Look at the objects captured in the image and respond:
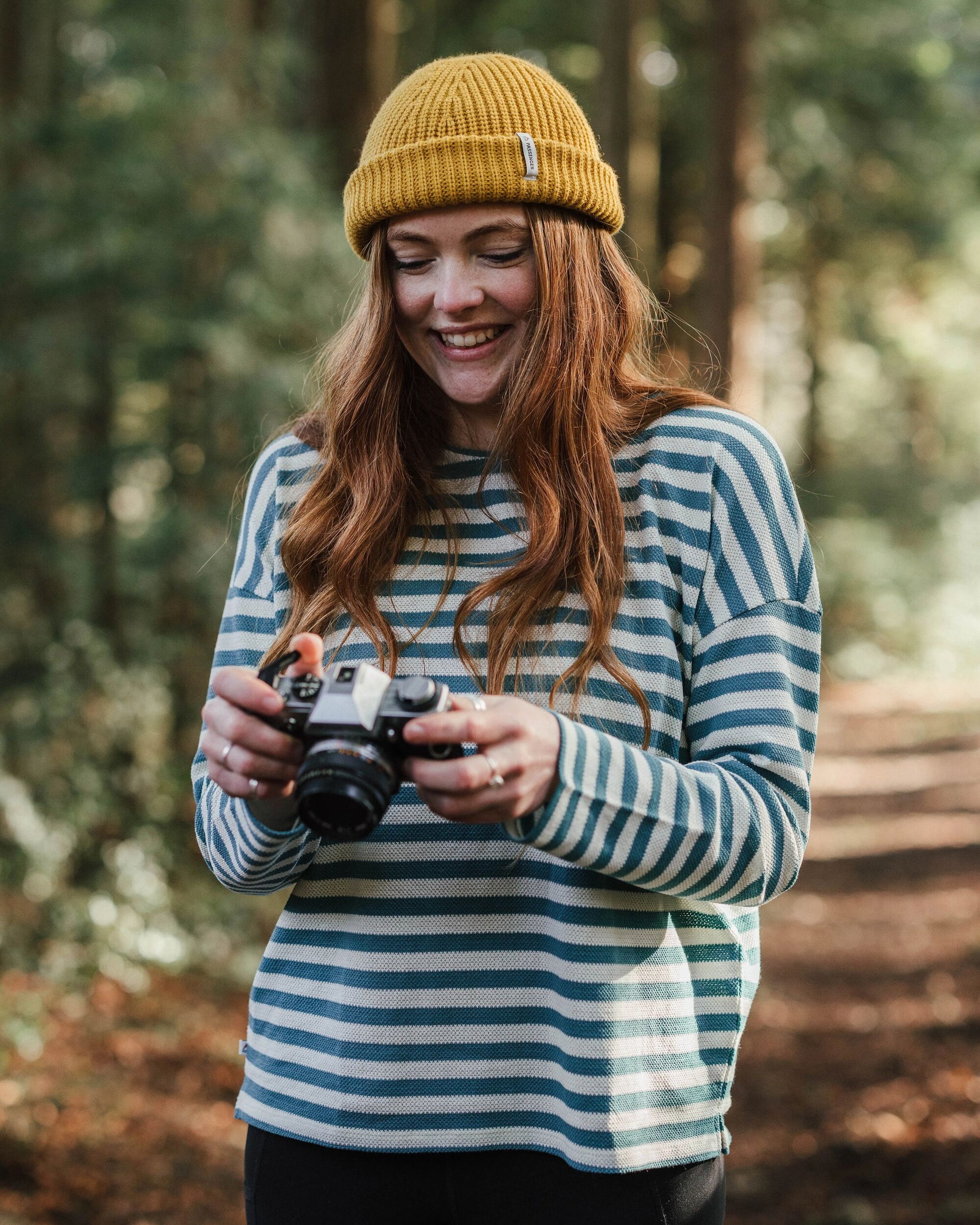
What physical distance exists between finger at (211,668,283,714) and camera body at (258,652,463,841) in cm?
5

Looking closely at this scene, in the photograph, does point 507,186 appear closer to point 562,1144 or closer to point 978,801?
point 562,1144

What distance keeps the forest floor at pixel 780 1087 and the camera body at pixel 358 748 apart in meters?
3.44

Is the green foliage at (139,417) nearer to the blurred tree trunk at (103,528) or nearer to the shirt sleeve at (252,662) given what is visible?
the blurred tree trunk at (103,528)

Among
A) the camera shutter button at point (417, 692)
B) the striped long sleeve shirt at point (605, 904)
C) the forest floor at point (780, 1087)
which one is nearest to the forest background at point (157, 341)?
the forest floor at point (780, 1087)

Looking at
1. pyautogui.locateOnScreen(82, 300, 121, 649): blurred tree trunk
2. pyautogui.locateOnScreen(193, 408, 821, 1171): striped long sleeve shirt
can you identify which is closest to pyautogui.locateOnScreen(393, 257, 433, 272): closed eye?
pyautogui.locateOnScreen(193, 408, 821, 1171): striped long sleeve shirt

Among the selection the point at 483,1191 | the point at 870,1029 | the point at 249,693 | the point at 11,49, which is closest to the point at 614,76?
the point at 11,49

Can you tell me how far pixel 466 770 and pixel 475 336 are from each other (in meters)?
0.81

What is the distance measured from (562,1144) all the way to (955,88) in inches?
572

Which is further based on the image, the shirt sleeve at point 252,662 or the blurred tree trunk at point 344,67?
the blurred tree trunk at point 344,67

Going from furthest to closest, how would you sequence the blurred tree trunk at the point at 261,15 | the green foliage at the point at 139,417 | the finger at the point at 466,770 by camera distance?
the blurred tree trunk at the point at 261,15 → the green foliage at the point at 139,417 → the finger at the point at 466,770

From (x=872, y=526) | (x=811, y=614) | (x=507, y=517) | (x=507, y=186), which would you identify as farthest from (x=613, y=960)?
(x=872, y=526)

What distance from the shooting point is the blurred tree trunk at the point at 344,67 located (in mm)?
8617

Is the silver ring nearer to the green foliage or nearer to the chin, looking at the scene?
the chin

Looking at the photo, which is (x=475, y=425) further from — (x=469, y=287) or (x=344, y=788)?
(x=344, y=788)
